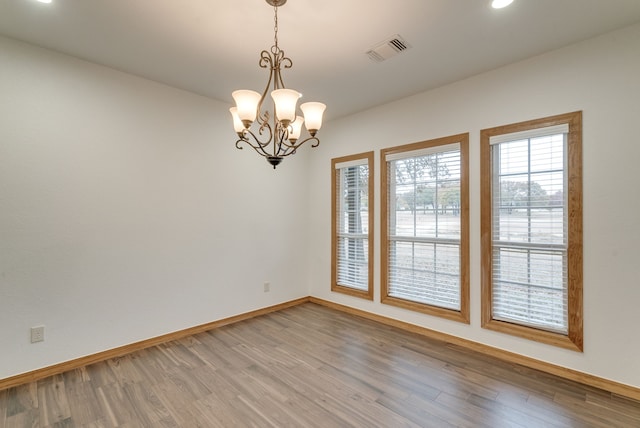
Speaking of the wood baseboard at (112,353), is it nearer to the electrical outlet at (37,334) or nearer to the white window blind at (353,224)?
the electrical outlet at (37,334)

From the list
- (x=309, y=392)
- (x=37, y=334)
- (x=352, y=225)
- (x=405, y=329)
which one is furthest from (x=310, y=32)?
(x=37, y=334)

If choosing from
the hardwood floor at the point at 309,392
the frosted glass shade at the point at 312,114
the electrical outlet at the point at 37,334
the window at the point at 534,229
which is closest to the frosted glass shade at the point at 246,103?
the frosted glass shade at the point at 312,114

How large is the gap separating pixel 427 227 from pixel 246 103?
99.4 inches

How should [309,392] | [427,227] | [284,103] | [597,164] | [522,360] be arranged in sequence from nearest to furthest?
[284,103]
[309,392]
[597,164]
[522,360]
[427,227]

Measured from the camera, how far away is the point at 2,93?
239 centimetres

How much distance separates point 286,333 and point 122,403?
5.43 ft

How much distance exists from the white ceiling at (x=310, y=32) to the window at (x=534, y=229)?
75cm

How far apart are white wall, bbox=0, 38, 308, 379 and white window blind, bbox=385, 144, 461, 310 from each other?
1.87 m

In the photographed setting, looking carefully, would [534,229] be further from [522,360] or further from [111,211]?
[111,211]

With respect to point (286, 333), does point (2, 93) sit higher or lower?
higher

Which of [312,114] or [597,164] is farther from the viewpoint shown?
[597,164]

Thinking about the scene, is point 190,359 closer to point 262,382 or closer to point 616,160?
point 262,382

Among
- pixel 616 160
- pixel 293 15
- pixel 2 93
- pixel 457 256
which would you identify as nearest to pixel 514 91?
pixel 616 160

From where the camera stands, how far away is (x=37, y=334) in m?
2.51
